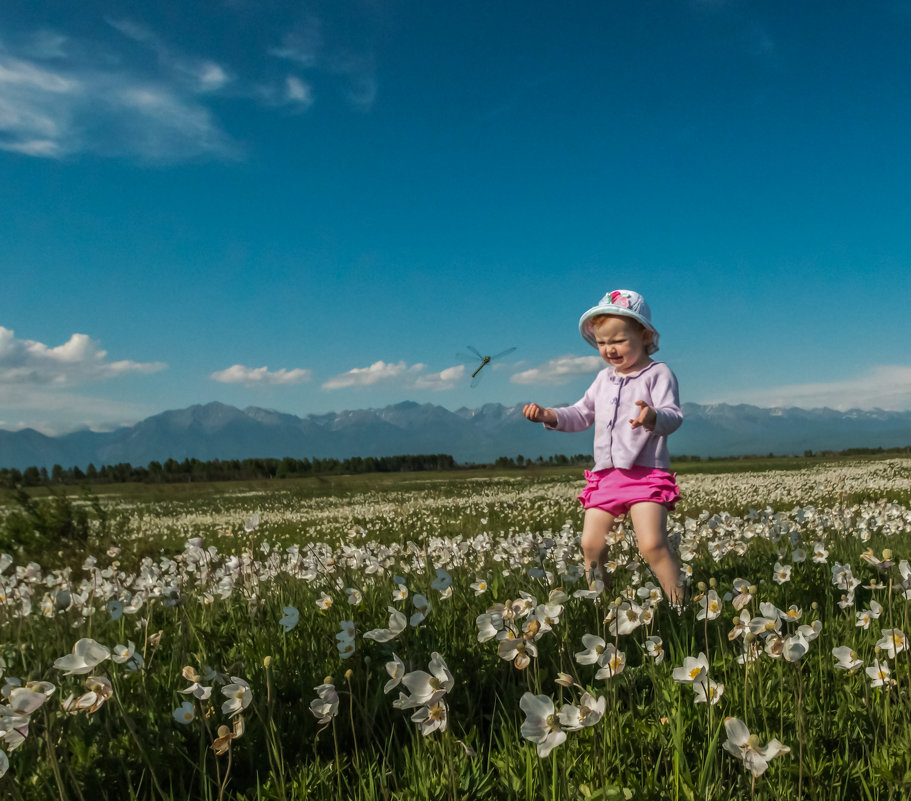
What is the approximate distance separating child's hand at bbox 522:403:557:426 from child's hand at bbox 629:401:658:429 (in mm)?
967

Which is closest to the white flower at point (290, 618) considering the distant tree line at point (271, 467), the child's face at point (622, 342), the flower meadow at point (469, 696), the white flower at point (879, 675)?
the flower meadow at point (469, 696)

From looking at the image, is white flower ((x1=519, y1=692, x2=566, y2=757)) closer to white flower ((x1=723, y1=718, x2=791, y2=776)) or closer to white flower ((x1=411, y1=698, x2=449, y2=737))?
white flower ((x1=411, y1=698, x2=449, y2=737))

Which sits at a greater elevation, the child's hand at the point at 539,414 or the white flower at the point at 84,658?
the child's hand at the point at 539,414

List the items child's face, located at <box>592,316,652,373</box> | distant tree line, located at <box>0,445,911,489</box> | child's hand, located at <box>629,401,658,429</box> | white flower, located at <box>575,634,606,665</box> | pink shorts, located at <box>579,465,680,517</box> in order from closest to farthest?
white flower, located at <box>575,634,606,665</box> < child's hand, located at <box>629,401,658,429</box> < pink shorts, located at <box>579,465,680,517</box> < child's face, located at <box>592,316,652,373</box> < distant tree line, located at <box>0,445,911,489</box>

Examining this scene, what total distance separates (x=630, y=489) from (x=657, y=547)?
1.80 feet

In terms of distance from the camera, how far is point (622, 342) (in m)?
6.06

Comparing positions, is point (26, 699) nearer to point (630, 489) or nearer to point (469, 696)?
point (469, 696)

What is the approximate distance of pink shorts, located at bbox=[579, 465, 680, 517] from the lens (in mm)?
5691

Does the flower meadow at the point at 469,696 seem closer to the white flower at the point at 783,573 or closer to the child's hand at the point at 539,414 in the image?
the white flower at the point at 783,573

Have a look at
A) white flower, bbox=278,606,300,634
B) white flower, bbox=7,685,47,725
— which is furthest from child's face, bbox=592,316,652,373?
white flower, bbox=7,685,47,725

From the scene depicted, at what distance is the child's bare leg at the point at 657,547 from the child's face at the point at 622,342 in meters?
1.31

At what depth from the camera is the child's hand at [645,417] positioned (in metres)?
5.04

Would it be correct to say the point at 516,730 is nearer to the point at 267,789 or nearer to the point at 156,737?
the point at 267,789

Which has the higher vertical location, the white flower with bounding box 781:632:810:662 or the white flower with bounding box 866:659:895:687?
the white flower with bounding box 781:632:810:662
